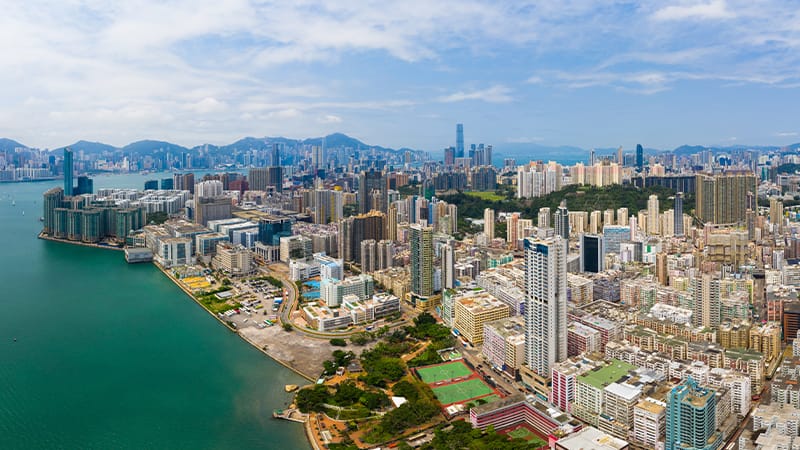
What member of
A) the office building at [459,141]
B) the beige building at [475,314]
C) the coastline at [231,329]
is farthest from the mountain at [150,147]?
the beige building at [475,314]

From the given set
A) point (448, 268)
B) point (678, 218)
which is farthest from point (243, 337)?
point (678, 218)

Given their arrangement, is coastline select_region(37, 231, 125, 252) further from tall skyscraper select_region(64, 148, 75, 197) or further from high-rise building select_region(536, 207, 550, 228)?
high-rise building select_region(536, 207, 550, 228)

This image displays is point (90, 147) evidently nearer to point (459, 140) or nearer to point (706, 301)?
point (459, 140)

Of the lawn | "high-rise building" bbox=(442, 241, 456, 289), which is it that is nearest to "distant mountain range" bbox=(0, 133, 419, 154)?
the lawn

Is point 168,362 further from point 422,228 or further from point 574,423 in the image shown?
point 574,423

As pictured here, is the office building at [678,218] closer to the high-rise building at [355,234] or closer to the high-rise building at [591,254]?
the high-rise building at [591,254]

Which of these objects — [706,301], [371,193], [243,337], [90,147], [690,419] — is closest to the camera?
[690,419]
